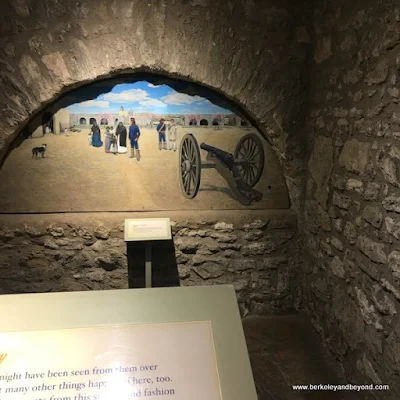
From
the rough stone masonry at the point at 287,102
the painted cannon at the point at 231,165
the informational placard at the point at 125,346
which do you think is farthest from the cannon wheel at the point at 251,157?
the informational placard at the point at 125,346

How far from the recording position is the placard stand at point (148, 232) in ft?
9.25

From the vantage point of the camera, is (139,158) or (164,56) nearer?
(164,56)

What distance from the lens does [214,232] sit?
3.11m

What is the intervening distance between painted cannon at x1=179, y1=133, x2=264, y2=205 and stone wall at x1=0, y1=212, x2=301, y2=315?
9.1 inches

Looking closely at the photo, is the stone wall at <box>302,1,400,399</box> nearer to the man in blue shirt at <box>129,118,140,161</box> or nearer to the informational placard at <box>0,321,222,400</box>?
the informational placard at <box>0,321,222,400</box>

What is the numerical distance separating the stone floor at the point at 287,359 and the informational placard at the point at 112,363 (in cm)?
104

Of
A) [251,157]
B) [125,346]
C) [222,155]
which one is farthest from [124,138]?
[125,346]

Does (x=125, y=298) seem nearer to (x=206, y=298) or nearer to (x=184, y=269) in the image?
(x=206, y=298)

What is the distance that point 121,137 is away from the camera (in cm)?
300

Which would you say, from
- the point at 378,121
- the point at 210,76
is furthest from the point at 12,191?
the point at 378,121

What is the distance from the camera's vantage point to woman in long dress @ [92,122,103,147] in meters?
2.97

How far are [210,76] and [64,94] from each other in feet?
3.20

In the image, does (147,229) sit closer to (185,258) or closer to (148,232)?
(148,232)

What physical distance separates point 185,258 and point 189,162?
0.68 m
